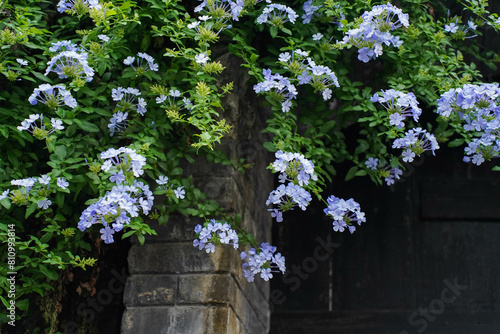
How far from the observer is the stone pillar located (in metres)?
2.24

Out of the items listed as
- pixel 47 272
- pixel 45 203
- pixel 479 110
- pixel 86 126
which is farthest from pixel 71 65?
pixel 479 110

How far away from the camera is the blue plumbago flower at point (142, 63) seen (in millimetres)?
2283

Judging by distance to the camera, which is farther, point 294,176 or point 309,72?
point 309,72

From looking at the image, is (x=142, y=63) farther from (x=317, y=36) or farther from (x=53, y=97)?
(x=317, y=36)

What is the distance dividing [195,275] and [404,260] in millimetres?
1324

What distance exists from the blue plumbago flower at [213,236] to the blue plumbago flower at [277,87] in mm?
473

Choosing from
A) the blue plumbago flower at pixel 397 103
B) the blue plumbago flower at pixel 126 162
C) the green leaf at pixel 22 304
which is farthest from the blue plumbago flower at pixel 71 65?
the blue plumbago flower at pixel 397 103

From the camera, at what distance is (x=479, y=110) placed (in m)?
2.28

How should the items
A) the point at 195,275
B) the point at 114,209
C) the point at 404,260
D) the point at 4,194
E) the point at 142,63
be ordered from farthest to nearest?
the point at 404,260 < the point at 142,63 < the point at 195,275 < the point at 4,194 < the point at 114,209

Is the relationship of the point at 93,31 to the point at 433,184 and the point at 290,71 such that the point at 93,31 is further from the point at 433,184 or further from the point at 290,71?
the point at 433,184

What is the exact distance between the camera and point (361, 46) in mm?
2281

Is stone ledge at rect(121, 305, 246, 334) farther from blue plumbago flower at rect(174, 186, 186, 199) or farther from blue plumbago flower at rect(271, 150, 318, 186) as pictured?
blue plumbago flower at rect(271, 150, 318, 186)

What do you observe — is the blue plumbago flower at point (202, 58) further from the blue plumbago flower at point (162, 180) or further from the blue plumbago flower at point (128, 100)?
the blue plumbago flower at point (162, 180)

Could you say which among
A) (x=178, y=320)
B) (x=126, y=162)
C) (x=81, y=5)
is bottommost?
(x=178, y=320)
